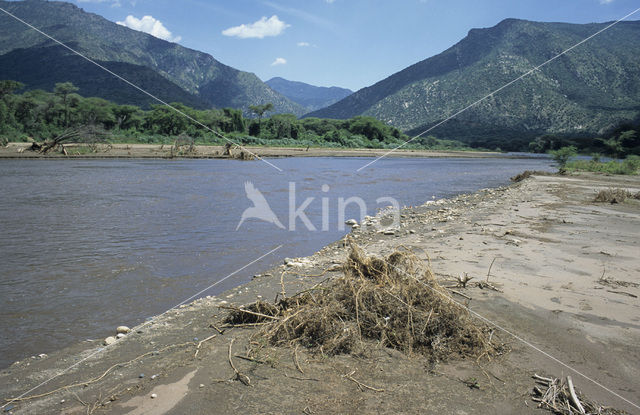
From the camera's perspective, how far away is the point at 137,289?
621 centimetres

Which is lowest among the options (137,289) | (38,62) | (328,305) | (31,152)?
(137,289)

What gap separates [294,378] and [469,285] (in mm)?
3369

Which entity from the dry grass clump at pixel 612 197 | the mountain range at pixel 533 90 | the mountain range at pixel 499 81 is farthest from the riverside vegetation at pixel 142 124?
the dry grass clump at pixel 612 197

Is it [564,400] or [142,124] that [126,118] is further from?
[564,400]

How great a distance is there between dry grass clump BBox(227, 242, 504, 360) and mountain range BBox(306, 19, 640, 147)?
115 m

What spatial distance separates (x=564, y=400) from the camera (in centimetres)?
312

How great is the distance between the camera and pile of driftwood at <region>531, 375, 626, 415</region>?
301cm

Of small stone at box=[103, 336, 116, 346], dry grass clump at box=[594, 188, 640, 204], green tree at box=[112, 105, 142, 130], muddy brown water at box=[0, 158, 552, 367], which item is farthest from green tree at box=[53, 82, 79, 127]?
dry grass clump at box=[594, 188, 640, 204]

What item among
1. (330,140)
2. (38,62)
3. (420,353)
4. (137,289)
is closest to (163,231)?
(137,289)

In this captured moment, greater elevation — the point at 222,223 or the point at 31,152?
the point at 31,152

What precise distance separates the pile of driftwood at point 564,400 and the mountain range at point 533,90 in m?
116

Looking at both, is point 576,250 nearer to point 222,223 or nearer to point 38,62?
point 222,223

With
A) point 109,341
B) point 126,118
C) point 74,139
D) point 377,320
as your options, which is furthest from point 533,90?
point 109,341

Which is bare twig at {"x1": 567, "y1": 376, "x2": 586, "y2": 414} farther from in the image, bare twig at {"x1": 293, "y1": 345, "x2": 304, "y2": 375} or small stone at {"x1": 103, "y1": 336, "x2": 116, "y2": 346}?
small stone at {"x1": 103, "y1": 336, "x2": 116, "y2": 346}
